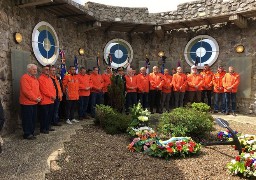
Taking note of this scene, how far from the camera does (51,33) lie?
27.3ft

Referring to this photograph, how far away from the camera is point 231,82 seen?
30.7 feet

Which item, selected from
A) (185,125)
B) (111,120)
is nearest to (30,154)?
(111,120)

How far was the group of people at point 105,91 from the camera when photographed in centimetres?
591

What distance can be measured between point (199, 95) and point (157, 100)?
6.00ft

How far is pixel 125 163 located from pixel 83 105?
427cm

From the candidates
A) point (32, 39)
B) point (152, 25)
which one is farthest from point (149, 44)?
Result: point (32, 39)

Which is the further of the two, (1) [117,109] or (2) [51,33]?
(2) [51,33]

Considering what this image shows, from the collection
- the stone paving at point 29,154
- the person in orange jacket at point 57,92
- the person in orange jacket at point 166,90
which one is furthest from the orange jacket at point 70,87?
the person in orange jacket at point 166,90

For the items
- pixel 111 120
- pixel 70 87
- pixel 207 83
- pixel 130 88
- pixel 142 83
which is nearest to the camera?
pixel 111 120

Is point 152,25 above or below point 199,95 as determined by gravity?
above

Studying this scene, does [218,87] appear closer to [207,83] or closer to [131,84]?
Answer: [207,83]

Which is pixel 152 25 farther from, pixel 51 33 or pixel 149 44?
pixel 51 33

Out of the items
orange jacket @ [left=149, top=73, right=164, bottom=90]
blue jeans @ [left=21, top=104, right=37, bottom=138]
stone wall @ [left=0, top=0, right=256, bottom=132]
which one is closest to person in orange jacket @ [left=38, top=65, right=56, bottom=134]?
blue jeans @ [left=21, top=104, right=37, bottom=138]

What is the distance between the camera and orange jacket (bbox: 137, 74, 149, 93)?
910 centimetres
